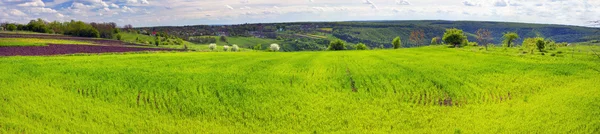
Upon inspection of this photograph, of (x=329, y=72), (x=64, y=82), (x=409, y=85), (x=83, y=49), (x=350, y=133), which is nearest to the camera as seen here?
(x=350, y=133)

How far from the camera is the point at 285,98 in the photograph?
95.6 feet

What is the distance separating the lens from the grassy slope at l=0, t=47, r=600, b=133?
954 inches

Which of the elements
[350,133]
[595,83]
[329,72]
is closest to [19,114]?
[350,133]

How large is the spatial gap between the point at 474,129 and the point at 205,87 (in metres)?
20.4

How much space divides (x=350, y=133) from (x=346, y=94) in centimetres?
747

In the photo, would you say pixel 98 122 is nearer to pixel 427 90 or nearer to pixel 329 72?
pixel 329 72

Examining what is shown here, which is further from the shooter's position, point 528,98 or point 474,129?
point 528,98

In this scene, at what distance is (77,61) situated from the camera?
3934cm

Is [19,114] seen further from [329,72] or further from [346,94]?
[329,72]

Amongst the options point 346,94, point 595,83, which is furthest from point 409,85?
point 595,83

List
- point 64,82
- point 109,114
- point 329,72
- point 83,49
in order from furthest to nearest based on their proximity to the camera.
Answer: point 83,49 → point 329,72 → point 64,82 → point 109,114

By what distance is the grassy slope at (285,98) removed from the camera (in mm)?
24234

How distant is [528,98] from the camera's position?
30.5 m

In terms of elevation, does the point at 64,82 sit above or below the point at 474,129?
above
